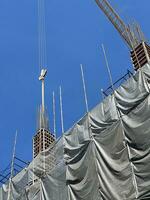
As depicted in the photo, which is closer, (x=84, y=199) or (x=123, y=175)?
(x=123, y=175)

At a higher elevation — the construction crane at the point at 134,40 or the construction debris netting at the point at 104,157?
the construction crane at the point at 134,40

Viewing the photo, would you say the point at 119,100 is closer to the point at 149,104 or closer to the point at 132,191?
the point at 149,104

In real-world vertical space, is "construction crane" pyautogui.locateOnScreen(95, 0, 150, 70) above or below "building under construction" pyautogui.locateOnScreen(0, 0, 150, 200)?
above

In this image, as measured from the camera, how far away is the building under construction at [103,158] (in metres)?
15.8

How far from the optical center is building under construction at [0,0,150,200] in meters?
15.8

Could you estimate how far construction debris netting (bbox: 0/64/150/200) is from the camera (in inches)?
620

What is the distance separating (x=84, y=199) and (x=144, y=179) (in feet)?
10.2

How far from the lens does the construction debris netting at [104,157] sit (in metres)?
15.8

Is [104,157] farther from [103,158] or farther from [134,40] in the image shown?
[134,40]

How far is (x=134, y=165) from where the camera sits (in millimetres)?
15758

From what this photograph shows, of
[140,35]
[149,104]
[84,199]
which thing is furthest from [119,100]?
[140,35]

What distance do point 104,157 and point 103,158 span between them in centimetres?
8

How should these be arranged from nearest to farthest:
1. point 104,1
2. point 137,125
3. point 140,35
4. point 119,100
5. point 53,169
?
point 137,125
point 119,100
point 53,169
point 140,35
point 104,1

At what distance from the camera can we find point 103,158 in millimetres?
17109
